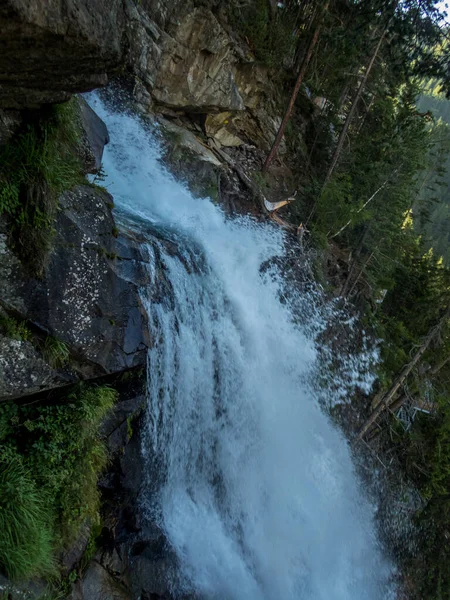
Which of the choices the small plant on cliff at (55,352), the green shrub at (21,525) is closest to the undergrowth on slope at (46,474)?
the green shrub at (21,525)

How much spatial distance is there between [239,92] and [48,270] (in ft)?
47.4

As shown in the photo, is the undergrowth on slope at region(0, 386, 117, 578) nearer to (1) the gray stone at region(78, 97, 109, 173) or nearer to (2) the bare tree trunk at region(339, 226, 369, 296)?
(1) the gray stone at region(78, 97, 109, 173)

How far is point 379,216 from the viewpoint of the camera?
1562cm

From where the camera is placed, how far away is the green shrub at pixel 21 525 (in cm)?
429

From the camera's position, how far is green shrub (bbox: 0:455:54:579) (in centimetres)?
429

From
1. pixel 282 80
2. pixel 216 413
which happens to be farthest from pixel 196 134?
pixel 216 413

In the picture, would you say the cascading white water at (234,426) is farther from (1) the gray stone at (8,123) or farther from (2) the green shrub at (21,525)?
(1) the gray stone at (8,123)

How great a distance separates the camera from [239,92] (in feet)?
52.3

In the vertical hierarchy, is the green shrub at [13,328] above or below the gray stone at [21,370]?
above

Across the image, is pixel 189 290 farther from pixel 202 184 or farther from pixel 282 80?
pixel 282 80

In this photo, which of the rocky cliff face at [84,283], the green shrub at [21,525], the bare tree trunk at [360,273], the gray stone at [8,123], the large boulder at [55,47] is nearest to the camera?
the large boulder at [55,47]

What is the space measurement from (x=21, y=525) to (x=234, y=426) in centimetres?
525

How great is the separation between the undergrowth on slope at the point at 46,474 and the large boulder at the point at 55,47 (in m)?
3.78

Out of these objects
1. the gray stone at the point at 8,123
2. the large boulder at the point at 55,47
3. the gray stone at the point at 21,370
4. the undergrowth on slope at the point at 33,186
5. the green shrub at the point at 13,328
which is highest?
the large boulder at the point at 55,47
